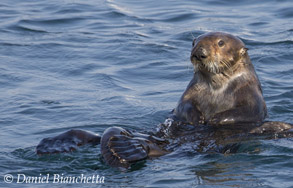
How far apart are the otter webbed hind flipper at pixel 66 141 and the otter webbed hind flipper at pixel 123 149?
49cm

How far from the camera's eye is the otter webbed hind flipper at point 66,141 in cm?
648

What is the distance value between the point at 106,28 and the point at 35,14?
2101 mm

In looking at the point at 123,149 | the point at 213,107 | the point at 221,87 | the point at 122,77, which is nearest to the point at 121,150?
the point at 123,149

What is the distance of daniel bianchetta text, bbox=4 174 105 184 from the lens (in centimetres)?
596

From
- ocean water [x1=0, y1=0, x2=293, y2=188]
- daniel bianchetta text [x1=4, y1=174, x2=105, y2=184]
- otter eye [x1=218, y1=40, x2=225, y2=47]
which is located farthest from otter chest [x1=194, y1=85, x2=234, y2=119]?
daniel bianchetta text [x1=4, y1=174, x2=105, y2=184]

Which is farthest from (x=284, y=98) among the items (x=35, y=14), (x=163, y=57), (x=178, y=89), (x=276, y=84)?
(x=35, y=14)

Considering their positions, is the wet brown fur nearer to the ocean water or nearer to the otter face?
the otter face

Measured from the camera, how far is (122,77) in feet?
34.4

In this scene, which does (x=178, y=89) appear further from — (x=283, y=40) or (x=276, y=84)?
(x=283, y=40)

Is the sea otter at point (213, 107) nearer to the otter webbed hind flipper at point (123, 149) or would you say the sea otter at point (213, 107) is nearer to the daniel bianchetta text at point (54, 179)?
the otter webbed hind flipper at point (123, 149)

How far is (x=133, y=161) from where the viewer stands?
6.06 metres

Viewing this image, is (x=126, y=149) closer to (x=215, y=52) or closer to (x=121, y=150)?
(x=121, y=150)

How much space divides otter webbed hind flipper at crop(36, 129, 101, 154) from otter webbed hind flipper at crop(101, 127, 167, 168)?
0.49 m

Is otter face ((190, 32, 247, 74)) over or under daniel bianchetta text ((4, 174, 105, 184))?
over
